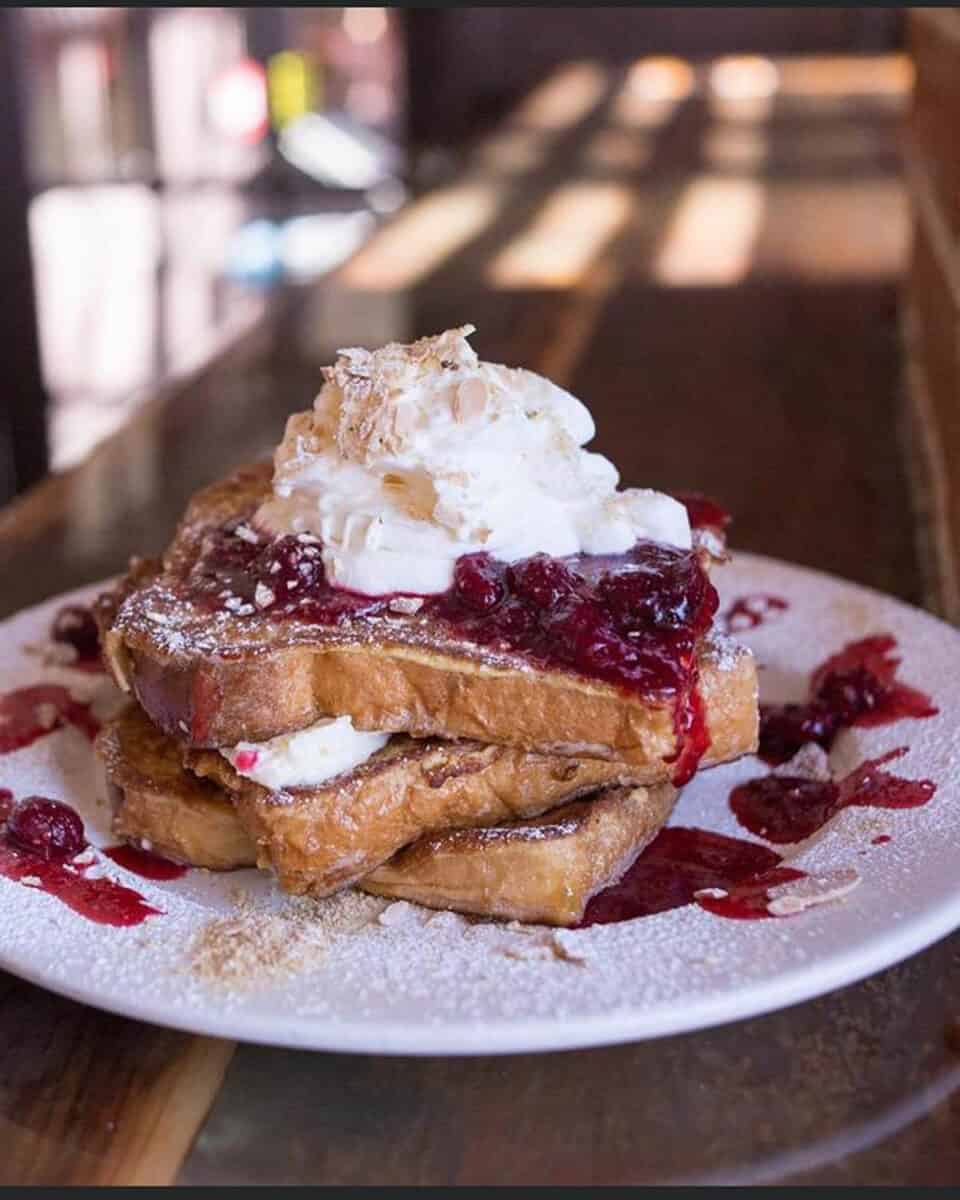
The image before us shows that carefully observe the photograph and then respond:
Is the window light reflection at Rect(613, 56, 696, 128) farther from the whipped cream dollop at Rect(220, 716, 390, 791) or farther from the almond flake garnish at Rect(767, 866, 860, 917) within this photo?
the almond flake garnish at Rect(767, 866, 860, 917)

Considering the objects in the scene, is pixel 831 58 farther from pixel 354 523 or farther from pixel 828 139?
pixel 354 523

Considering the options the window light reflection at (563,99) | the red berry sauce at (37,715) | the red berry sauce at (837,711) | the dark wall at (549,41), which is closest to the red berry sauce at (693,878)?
the red berry sauce at (837,711)

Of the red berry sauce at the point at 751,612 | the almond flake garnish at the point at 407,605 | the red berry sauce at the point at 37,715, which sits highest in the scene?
the almond flake garnish at the point at 407,605

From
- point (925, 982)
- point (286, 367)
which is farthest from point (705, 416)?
point (925, 982)

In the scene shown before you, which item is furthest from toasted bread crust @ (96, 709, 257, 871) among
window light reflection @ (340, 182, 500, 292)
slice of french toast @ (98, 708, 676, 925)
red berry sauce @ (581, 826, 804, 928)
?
window light reflection @ (340, 182, 500, 292)

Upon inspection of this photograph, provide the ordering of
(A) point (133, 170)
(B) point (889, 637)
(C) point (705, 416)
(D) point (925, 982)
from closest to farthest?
(D) point (925, 982) < (B) point (889, 637) < (C) point (705, 416) < (A) point (133, 170)

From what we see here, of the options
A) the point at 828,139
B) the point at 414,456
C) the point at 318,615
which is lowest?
the point at 828,139

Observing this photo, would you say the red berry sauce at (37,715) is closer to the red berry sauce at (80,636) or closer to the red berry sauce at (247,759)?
the red berry sauce at (80,636)
